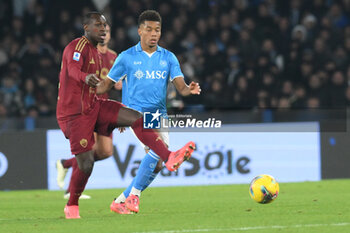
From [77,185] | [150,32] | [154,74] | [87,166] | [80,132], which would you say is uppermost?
[150,32]

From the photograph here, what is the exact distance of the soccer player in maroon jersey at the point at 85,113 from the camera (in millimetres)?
7160

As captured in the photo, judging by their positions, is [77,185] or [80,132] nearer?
[80,132]

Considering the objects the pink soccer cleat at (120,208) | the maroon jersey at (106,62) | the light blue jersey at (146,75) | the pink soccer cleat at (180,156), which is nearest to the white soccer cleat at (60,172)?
the maroon jersey at (106,62)

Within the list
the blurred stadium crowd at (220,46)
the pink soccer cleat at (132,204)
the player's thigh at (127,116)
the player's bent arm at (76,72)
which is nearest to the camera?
the player's bent arm at (76,72)

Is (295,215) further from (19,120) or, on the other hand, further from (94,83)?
(19,120)

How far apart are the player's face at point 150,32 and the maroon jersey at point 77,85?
66 cm

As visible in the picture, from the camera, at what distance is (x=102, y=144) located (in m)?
8.79

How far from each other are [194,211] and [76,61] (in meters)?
2.00

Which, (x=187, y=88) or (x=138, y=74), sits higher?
(x=138, y=74)

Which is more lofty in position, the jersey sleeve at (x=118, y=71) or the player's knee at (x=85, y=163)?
the jersey sleeve at (x=118, y=71)

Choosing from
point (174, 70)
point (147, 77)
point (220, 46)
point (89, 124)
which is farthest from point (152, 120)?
point (220, 46)

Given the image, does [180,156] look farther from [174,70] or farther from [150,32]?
[150,32]

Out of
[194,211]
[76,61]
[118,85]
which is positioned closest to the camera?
[76,61]

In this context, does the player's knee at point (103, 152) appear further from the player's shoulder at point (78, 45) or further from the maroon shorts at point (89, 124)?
the player's shoulder at point (78, 45)
